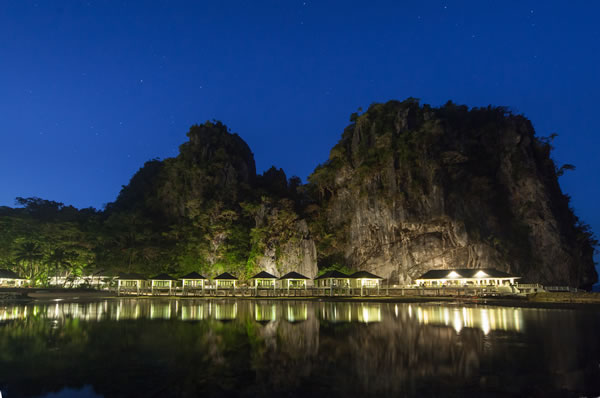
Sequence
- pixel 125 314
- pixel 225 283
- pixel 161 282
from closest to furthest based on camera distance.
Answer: pixel 125 314, pixel 161 282, pixel 225 283

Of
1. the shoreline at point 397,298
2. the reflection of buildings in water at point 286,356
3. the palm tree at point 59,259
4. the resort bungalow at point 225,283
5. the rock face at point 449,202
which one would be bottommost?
the shoreline at point 397,298

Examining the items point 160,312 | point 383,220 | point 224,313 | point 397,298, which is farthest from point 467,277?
point 160,312

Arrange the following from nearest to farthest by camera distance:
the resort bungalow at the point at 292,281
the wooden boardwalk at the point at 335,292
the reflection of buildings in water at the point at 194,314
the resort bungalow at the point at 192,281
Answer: the reflection of buildings in water at the point at 194,314 → the wooden boardwalk at the point at 335,292 → the resort bungalow at the point at 292,281 → the resort bungalow at the point at 192,281


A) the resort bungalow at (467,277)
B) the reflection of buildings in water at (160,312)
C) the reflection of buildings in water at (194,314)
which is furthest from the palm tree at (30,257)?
the resort bungalow at (467,277)

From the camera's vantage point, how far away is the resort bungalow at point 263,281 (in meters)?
42.0

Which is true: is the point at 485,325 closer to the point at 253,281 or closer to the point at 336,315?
the point at 336,315

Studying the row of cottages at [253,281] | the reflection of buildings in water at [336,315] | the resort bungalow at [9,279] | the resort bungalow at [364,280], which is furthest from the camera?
the resort bungalow at [9,279]

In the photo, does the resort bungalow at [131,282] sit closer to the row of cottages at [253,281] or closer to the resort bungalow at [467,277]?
the row of cottages at [253,281]

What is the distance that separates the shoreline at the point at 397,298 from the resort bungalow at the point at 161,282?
2.85 meters

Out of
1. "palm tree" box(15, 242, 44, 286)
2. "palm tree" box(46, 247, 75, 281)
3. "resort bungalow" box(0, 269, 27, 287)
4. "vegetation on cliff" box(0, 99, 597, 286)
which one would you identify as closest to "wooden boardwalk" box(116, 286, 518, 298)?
"vegetation on cliff" box(0, 99, 597, 286)

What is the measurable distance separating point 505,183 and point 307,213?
28422mm

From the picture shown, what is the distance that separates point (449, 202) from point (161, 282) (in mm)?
38385

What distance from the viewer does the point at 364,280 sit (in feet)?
142

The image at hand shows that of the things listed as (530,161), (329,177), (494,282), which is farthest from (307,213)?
(530,161)
